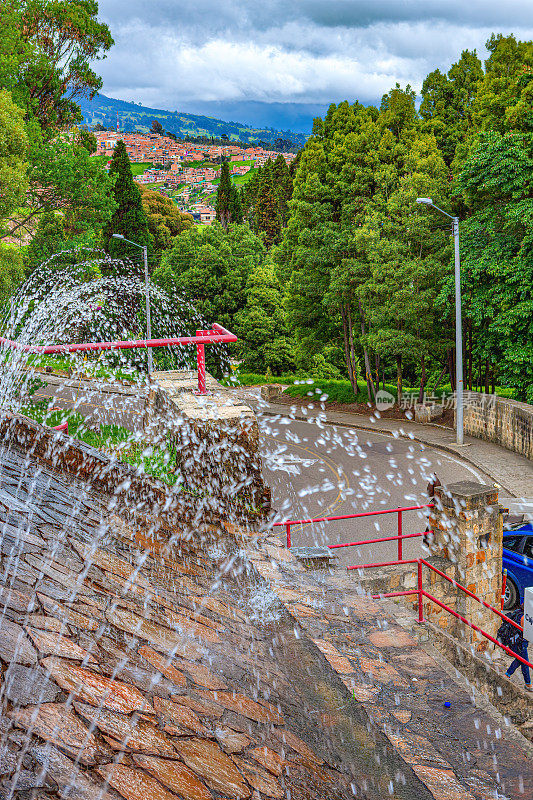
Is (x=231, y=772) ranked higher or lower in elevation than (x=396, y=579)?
higher

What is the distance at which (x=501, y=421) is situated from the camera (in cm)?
2272

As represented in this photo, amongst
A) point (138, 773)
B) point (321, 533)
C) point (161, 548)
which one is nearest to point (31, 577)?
point (138, 773)

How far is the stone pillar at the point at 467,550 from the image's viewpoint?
379 inches

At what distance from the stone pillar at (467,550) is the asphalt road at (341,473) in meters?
2.95

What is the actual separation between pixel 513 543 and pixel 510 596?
3.12ft

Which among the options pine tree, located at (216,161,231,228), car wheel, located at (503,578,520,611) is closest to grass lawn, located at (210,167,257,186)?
pine tree, located at (216,161,231,228)

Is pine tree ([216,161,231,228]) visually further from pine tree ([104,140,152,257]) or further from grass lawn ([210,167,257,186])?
grass lawn ([210,167,257,186])

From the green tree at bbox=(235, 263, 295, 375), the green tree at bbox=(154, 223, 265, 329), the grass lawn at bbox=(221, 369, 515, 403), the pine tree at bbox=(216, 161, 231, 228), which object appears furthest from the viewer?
the pine tree at bbox=(216, 161, 231, 228)

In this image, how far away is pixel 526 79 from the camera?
73.7 feet

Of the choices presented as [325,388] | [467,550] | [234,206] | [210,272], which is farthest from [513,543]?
[234,206]

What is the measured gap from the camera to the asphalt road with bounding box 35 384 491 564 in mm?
14836

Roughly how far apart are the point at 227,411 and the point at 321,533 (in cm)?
802

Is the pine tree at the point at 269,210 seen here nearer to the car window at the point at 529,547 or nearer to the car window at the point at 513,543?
the car window at the point at 513,543

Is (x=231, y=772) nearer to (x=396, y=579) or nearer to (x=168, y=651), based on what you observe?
(x=168, y=651)
